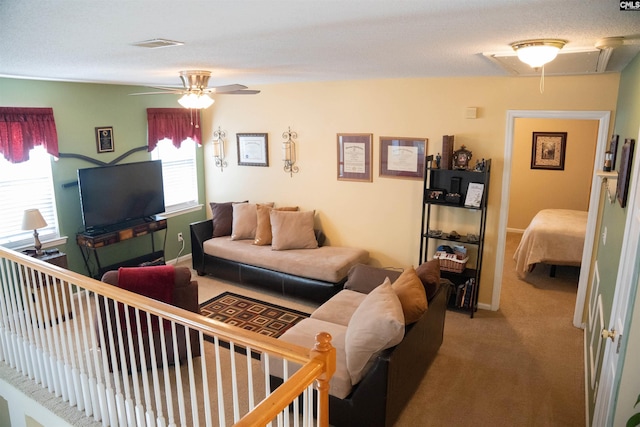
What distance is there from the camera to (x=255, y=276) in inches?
200

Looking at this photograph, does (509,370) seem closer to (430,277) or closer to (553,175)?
(430,277)

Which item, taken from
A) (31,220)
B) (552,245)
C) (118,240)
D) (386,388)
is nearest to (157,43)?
(386,388)

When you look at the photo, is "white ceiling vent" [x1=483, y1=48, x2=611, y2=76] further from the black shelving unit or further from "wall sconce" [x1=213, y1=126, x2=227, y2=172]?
"wall sconce" [x1=213, y1=126, x2=227, y2=172]

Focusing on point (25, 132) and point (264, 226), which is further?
point (264, 226)

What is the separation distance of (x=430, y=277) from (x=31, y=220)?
12.2ft

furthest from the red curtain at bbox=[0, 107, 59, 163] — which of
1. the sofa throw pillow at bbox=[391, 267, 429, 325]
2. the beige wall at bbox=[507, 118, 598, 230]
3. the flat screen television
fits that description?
the beige wall at bbox=[507, 118, 598, 230]

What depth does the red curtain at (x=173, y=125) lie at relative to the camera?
18.4ft

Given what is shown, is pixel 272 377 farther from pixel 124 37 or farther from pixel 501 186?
pixel 501 186

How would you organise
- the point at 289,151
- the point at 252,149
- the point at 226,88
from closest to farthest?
1. the point at 226,88
2. the point at 289,151
3. the point at 252,149

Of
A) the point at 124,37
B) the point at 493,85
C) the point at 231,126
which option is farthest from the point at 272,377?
the point at 231,126

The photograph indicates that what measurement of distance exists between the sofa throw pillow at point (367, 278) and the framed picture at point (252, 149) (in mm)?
2264

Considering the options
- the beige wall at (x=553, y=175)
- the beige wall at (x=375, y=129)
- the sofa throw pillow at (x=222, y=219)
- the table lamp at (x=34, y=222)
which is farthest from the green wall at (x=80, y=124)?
the beige wall at (x=553, y=175)

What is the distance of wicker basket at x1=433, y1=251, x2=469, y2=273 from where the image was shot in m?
4.44

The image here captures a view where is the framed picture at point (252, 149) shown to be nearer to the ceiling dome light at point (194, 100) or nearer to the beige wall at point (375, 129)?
the beige wall at point (375, 129)
